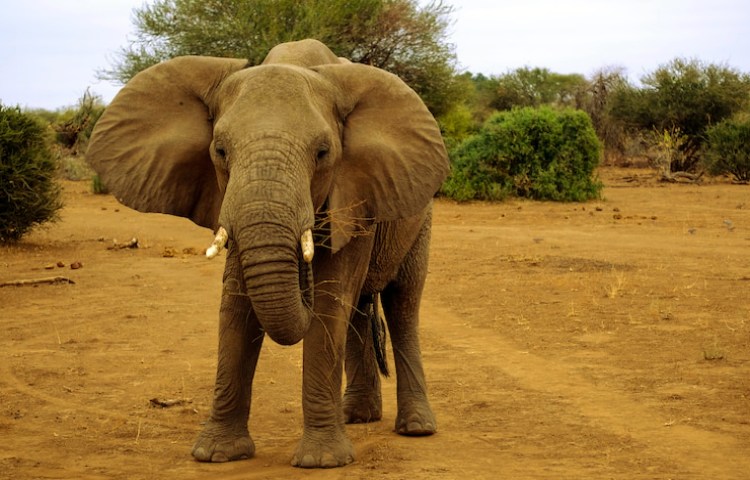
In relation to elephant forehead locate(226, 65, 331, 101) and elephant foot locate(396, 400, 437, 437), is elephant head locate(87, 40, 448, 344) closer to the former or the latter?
elephant forehead locate(226, 65, 331, 101)

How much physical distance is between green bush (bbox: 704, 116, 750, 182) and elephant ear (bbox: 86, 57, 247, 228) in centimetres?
2343

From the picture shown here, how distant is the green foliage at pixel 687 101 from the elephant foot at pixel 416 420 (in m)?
25.5

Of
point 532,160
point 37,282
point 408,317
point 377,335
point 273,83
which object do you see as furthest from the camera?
point 532,160

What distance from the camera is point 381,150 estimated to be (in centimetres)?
526

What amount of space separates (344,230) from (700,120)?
93.2ft

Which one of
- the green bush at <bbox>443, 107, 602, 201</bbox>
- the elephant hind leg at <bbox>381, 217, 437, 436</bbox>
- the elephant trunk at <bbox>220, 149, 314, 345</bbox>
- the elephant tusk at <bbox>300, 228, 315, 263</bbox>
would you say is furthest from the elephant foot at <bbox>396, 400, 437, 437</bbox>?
the green bush at <bbox>443, 107, 602, 201</bbox>

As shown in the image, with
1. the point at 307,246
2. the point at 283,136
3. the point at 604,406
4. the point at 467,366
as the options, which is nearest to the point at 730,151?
the point at 467,366

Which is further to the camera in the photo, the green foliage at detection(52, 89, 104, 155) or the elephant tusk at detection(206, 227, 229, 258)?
the green foliage at detection(52, 89, 104, 155)

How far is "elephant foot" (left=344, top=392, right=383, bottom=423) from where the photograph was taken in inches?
253

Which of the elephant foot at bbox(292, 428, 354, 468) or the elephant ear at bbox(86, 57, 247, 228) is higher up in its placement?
the elephant ear at bbox(86, 57, 247, 228)

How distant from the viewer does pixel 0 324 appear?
368 inches

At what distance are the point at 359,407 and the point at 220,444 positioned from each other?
4.09 ft

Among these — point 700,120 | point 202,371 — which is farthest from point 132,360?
point 700,120

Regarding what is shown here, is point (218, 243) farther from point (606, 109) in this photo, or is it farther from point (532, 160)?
point (606, 109)
